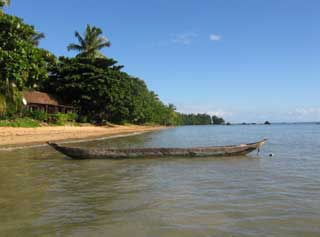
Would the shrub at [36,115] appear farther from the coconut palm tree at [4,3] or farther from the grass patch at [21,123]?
the coconut palm tree at [4,3]

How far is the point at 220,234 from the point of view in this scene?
15.1ft

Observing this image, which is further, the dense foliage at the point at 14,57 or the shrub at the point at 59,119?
the shrub at the point at 59,119

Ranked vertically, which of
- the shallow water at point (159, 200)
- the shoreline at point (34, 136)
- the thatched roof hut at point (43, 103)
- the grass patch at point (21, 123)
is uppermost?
Result: the thatched roof hut at point (43, 103)

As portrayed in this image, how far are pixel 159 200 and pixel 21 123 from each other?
23.5 m

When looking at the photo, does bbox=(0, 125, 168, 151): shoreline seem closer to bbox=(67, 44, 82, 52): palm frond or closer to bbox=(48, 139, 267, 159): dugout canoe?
bbox=(48, 139, 267, 159): dugout canoe

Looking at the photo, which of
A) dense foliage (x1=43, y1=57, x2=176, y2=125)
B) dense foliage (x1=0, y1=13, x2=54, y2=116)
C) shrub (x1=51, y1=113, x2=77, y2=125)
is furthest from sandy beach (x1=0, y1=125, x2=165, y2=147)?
dense foliage (x1=43, y1=57, x2=176, y2=125)

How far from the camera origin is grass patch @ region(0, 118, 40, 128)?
25023 mm

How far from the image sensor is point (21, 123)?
26969 mm

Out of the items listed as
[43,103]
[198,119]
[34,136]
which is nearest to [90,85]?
[43,103]

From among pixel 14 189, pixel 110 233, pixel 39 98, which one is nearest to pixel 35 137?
pixel 39 98

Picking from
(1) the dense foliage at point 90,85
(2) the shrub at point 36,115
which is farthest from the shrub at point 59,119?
(1) the dense foliage at point 90,85

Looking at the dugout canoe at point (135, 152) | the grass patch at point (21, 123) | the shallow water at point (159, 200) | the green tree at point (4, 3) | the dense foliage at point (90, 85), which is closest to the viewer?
the shallow water at point (159, 200)

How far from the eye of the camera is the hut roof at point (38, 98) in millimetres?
34119

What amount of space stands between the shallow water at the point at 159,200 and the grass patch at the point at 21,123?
14985 mm
